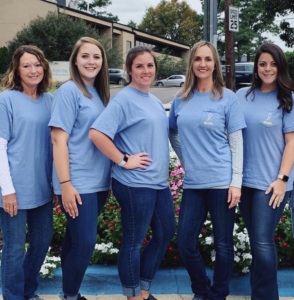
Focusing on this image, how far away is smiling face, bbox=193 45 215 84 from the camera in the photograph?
3.00m

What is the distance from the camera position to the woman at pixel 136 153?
110 inches

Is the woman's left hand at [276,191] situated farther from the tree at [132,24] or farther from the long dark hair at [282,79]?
the tree at [132,24]

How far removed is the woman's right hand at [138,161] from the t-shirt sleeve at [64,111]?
435 millimetres

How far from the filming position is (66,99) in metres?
2.77

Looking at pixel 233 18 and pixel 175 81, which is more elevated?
pixel 233 18

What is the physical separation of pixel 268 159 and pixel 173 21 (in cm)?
6772

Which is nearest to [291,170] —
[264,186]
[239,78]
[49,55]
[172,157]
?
[264,186]

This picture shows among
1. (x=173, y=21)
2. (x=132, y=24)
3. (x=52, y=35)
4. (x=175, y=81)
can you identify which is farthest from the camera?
(x=132, y=24)

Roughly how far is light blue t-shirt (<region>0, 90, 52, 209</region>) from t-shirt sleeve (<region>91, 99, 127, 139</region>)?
1.37 ft

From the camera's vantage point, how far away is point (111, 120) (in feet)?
9.05

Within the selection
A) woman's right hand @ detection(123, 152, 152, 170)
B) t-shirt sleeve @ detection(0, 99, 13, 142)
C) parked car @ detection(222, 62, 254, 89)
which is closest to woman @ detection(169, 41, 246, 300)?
woman's right hand @ detection(123, 152, 152, 170)

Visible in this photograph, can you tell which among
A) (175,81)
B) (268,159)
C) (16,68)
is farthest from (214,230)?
(175,81)

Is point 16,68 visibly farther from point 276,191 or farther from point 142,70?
point 276,191

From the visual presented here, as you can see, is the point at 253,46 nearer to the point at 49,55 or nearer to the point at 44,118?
the point at 49,55
